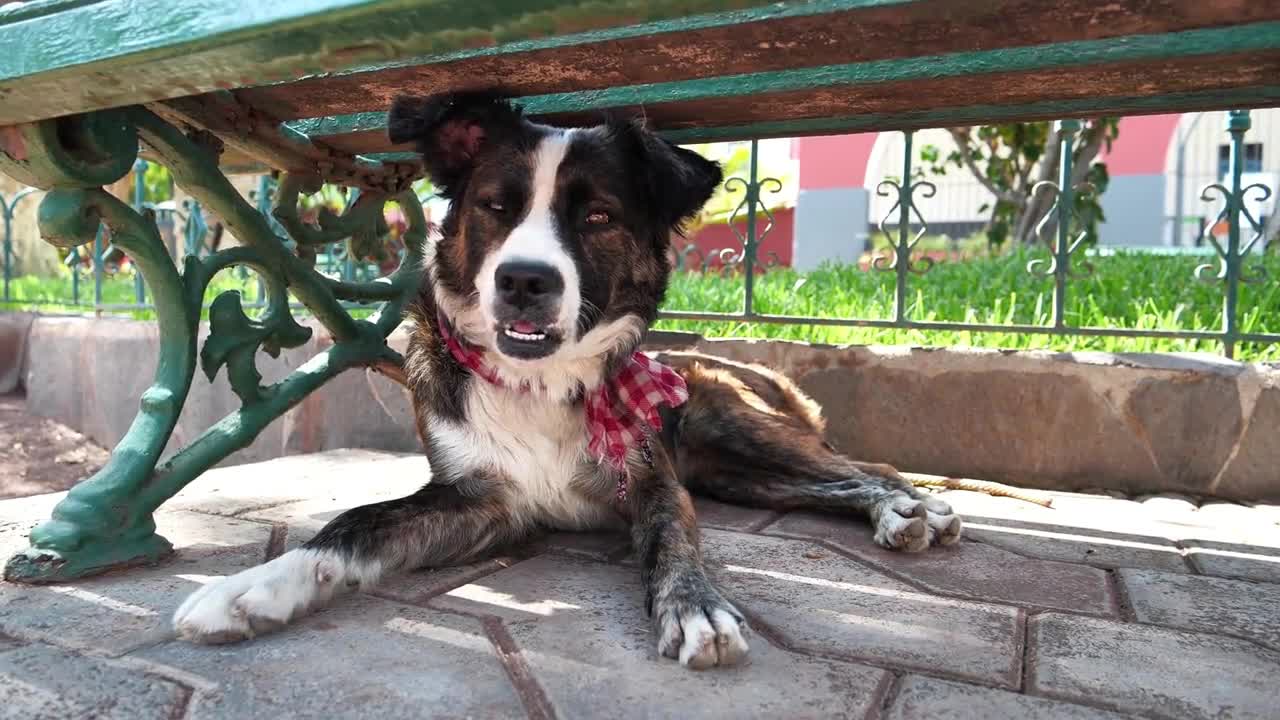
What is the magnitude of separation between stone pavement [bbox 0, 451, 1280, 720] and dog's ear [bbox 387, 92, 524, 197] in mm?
1152

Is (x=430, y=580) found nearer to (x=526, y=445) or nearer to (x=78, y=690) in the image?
(x=526, y=445)

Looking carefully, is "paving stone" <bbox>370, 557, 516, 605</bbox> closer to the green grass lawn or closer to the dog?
the dog

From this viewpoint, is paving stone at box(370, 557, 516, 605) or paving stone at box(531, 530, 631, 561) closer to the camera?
paving stone at box(370, 557, 516, 605)

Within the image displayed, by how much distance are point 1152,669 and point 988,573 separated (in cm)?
65

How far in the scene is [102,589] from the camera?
2104 mm

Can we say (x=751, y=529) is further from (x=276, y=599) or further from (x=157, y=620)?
(x=157, y=620)

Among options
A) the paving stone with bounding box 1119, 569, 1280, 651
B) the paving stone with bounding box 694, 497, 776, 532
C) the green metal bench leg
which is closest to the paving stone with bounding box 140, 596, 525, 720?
the green metal bench leg

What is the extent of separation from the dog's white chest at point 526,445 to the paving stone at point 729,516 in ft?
1.61

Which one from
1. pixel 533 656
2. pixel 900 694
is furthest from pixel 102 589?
pixel 900 694

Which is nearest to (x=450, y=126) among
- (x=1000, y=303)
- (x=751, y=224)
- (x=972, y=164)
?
(x=751, y=224)

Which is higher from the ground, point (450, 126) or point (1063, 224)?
point (450, 126)

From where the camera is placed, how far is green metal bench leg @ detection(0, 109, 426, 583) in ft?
7.07

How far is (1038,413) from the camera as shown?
3.69m

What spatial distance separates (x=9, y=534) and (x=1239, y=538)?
3.62 meters
